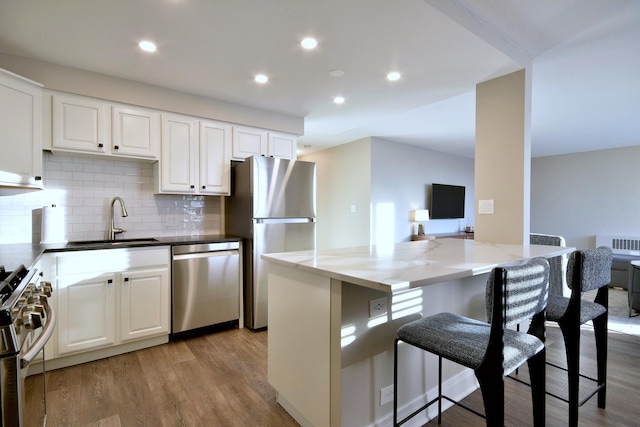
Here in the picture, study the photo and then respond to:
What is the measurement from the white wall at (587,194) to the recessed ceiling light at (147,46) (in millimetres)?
7994

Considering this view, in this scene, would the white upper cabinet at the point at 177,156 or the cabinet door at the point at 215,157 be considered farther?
the cabinet door at the point at 215,157

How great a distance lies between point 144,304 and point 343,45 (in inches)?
102

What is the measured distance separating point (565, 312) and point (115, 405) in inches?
105

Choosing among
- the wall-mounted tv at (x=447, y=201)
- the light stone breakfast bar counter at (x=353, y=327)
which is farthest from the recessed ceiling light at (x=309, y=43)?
the wall-mounted tv at (x=447, y=201)

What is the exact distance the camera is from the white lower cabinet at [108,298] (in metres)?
2.29

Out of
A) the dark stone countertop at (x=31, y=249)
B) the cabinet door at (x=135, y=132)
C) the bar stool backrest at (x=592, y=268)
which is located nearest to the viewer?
the bar stool backrest at (x=592, y=268)

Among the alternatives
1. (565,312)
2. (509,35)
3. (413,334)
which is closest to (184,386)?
(413,334)

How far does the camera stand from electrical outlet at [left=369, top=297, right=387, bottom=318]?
150 cm

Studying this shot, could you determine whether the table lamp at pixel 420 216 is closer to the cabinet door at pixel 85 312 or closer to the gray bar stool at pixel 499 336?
the gray bar stool at pixel 499 336

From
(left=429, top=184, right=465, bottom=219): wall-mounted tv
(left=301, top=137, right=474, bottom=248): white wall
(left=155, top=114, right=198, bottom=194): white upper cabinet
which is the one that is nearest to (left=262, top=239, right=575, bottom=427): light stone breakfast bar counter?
(left=155, top=114, right=198, bottom=194): white upper cabinet

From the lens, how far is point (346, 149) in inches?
230

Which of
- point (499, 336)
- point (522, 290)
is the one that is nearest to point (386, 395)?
point (499, 336)

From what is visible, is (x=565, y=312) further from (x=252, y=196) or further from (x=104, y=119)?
(x=104, y=119)

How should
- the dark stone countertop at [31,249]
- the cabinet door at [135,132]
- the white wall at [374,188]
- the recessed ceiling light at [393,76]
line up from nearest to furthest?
1. the dark stone countertop at [31,249]
2. the recessed ceiling light at [393,76]
3. the cabinet door at [135,132]
4. the white wall at [374,188]
